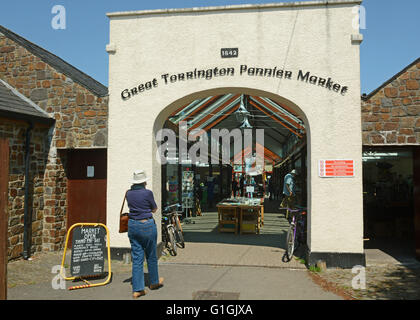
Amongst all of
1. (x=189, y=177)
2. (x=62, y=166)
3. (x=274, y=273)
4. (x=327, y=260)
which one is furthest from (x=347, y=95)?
(x=189, y=177)

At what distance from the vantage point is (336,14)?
6941 millimetres

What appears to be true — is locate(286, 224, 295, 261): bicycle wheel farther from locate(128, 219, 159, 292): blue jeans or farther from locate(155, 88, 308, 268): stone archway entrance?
locate(128, 219, 159, 292): blue jeans

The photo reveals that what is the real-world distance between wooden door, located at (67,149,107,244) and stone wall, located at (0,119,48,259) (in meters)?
0.62

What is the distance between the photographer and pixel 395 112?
6.91m

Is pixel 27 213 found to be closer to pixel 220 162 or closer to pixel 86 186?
pixel 86 186

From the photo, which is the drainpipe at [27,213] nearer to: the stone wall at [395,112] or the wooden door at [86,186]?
the wooden door at [86,186]

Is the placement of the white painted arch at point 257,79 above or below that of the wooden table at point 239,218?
above

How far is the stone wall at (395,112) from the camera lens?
6.86 metres

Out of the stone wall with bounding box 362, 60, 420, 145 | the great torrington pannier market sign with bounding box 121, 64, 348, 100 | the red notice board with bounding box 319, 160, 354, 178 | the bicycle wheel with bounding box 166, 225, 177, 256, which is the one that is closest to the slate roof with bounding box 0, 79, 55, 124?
the great torrington pannier market sign with bounding box 121, 64, 348, 100

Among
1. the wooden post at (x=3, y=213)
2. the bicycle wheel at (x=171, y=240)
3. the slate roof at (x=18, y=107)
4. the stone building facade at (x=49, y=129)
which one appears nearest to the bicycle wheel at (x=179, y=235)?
the bicycle wheel at (x=171, y=240)

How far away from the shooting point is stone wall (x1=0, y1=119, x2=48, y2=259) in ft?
24.0

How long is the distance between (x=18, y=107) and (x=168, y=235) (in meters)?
4.13

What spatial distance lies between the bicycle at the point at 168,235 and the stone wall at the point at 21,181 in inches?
107

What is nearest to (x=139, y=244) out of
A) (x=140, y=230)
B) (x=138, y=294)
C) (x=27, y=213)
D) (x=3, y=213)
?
(x=140, y=230)
